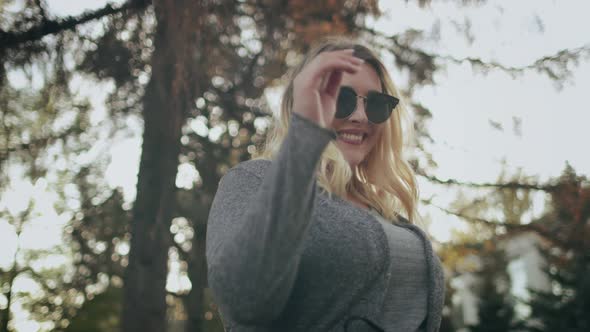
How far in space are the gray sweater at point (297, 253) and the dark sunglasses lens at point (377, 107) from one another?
390 mm

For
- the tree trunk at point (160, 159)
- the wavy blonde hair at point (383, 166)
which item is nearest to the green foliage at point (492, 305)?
the tree trunk at point (160, 159)

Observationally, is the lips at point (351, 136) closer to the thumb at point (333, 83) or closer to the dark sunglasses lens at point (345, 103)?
the dark sunglasses lens at point (345, 103)

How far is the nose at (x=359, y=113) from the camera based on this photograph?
195cm

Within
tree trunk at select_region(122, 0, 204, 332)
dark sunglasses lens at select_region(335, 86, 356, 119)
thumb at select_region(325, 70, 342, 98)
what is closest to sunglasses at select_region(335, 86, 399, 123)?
dark sunglasses lens at select_region(335, 86, 356, 119)

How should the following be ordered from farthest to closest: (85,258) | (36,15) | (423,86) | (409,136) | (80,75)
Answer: (85,258), (423,86), (80,75), (36,15), (409,136)

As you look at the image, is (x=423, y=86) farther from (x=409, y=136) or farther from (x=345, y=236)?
(x=345, y=236)

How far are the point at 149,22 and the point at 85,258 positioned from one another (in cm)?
432

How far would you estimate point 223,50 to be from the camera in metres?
5.35

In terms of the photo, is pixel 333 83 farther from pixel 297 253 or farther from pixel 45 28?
pixel 45 28

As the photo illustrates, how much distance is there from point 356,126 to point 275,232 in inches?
36.6

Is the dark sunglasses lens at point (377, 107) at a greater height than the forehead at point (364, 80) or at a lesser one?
lesser

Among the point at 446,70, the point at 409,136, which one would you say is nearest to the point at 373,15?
the point at 446,70

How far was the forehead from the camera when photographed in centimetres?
199

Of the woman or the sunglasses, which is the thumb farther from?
the sunglasses
